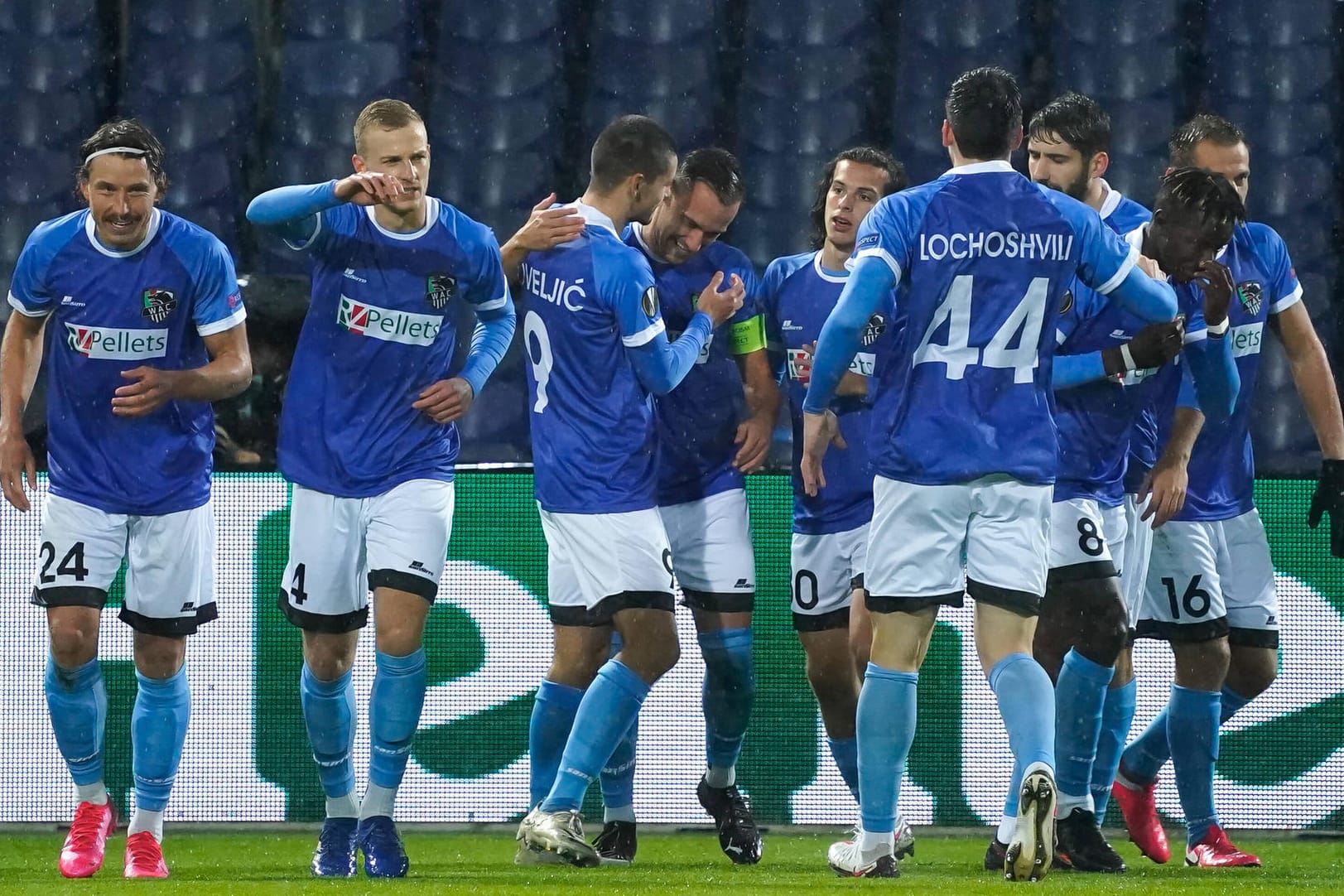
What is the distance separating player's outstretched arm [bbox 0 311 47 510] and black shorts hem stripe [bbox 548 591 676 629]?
149 cm

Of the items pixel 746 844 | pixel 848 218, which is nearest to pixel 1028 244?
pixel 848 218

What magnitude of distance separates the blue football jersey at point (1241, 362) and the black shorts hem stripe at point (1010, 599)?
1.33 metres

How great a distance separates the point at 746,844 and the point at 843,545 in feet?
2.98

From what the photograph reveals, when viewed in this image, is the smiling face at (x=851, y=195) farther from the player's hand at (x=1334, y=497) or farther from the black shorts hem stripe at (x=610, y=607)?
the player's hand at (x=1334, y=497)

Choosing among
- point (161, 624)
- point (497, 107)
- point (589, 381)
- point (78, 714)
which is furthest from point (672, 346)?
point (497, 107)

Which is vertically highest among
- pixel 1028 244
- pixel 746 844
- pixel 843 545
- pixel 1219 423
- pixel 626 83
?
pixel 626 83

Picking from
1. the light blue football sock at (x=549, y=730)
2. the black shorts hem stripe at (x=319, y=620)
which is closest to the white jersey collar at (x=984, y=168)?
the light blue football sock at (x=549, y=730)

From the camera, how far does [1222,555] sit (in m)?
5.52

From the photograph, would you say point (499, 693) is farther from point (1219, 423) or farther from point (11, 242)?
point (11, 242)

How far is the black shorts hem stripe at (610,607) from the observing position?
493 cm

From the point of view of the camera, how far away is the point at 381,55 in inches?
370

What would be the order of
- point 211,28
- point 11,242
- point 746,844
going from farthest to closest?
point 211,28, point 11,242, point 746,844

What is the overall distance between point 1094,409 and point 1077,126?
820 mm

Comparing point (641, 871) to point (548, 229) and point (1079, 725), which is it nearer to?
point (1079, 725)
